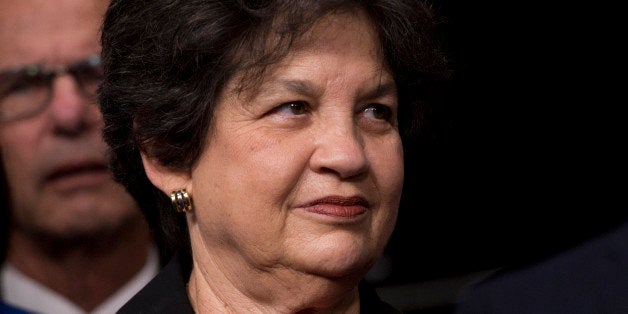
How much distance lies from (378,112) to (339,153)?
20 centimetres

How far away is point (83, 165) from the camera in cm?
350

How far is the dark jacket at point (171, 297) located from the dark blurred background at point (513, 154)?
1273mm

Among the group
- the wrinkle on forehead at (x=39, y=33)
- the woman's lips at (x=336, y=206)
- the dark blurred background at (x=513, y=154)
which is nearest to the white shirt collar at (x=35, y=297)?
the wrinkle on forehead at (x=39, y=33)

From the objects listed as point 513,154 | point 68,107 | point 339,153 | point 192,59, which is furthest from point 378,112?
point 513,154

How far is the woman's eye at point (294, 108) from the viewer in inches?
96.0

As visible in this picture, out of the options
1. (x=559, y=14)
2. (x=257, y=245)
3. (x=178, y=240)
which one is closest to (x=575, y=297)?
(x=257, y=245)

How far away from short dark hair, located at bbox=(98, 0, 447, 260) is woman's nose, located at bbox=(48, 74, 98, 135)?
704 mm

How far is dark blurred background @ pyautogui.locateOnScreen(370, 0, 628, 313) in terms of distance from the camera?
402cm

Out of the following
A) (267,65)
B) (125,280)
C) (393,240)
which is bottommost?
(393,240)

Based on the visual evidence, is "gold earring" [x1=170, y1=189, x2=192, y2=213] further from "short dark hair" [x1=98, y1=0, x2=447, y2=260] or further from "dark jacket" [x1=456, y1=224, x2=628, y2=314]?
"dark jacket" [x1=456, y1=224, x2=628, y2=314]

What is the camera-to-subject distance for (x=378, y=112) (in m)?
2.54

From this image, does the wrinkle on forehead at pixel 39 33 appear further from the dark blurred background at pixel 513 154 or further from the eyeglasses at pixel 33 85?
the dark blurred background at pixel 513 154

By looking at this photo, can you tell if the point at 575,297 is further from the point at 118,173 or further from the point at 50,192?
the point at 50,192

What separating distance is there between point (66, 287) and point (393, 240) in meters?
1.22
